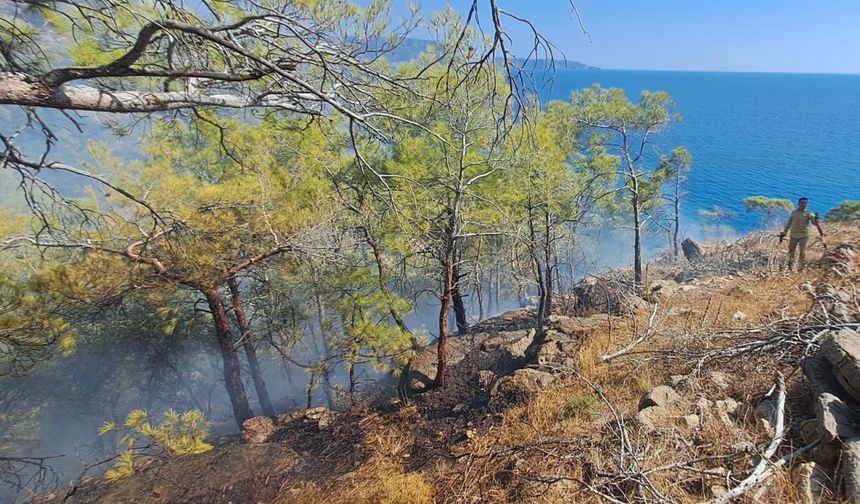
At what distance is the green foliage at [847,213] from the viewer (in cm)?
1214

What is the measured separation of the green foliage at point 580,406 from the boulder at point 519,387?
0.81m

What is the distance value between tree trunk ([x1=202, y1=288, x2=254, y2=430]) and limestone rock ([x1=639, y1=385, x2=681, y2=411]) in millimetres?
6741

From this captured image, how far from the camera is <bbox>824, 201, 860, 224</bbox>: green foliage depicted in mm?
12141

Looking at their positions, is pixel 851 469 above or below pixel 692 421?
above

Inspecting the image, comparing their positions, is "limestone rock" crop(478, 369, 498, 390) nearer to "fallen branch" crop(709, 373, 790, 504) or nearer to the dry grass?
the dry grass

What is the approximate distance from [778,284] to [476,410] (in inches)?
219

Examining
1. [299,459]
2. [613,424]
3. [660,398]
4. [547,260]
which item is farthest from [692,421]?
[547,260]

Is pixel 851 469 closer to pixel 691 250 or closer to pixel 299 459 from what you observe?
pixel 299 459

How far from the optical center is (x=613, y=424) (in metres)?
3.40

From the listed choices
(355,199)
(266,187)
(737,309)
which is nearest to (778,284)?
(737,309)

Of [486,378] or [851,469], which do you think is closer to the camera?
[851,469]

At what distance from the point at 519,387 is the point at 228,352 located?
598 cm

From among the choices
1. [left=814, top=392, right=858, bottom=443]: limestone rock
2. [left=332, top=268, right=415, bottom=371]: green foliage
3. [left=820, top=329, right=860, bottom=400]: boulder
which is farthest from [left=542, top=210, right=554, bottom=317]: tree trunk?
[left=814, top=392, right=858, bottom=443]: limestone rock

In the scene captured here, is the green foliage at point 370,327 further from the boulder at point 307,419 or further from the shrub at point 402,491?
the shrub at point 402,491
